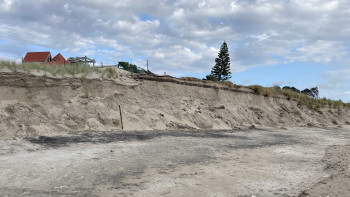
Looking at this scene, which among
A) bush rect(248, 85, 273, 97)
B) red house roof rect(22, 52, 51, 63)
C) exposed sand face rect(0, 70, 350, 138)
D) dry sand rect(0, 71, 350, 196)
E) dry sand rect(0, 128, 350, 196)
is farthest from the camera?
red house roof rect(22, 52, 51, 63)

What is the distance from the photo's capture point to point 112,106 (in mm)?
17109

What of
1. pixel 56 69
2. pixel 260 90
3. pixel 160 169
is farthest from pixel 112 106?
pixel 260 90

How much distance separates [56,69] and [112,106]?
3790 millimetres

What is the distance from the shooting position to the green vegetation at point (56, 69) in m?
14.9

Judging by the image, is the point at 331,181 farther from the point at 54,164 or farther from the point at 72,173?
the point at 54,164

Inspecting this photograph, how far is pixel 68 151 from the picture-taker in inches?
399

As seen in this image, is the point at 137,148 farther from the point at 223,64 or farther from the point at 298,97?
the point at 223,64

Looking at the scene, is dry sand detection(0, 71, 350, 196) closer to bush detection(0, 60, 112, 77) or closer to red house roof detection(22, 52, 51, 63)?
bush detection(0, 60, 112, 77)

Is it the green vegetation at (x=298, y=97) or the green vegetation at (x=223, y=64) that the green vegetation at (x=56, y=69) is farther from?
the green vegetation at (x=223, y=64)

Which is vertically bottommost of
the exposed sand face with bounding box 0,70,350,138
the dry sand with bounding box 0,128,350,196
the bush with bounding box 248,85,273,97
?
the dry sand with bounding box 0,128,350,196

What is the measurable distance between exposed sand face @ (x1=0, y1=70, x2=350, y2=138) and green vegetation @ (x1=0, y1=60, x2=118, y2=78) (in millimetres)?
428

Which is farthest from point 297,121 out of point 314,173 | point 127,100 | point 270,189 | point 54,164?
point 54,164

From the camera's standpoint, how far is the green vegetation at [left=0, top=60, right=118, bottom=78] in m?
14.9

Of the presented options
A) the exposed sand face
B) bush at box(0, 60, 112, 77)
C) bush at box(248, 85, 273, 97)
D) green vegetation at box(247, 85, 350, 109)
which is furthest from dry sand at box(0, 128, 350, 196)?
green vegetation at box(247, 85, 350, 109)
